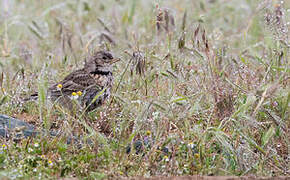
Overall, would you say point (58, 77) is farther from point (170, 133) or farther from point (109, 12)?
point (109, 12)

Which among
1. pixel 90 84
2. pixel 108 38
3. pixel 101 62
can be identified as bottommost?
pixel 90 84

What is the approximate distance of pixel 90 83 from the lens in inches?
233

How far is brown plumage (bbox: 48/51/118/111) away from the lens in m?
5.66

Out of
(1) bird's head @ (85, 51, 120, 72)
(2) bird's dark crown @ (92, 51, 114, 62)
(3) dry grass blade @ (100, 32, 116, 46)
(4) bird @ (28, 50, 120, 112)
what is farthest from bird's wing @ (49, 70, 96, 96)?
(3) dry grass blade @ (100, 32, 116, 46)

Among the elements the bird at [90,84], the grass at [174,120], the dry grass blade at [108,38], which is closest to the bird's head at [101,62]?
the bird at [90,84]

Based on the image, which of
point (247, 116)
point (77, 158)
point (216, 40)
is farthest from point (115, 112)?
point (216, 40)

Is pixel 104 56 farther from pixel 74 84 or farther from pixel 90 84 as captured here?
pixel 74 84

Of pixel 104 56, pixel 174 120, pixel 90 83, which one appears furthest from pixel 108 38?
pixel 174 120

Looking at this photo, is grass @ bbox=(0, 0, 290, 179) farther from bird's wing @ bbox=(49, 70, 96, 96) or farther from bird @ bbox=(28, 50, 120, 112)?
bird's wing @ bbox=(49, 70, 96, 96)

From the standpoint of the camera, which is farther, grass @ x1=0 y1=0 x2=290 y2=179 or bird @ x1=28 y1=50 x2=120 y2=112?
bird @ x1=28 y1=50 x2=120 y2=112

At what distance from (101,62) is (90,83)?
0.35m

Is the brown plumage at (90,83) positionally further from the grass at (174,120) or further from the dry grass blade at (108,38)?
the dry grass blade at (108,38)

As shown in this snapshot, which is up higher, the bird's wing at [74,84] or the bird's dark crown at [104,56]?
the bird's dark crown at [104,56]

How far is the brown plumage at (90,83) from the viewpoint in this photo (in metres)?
5.66
